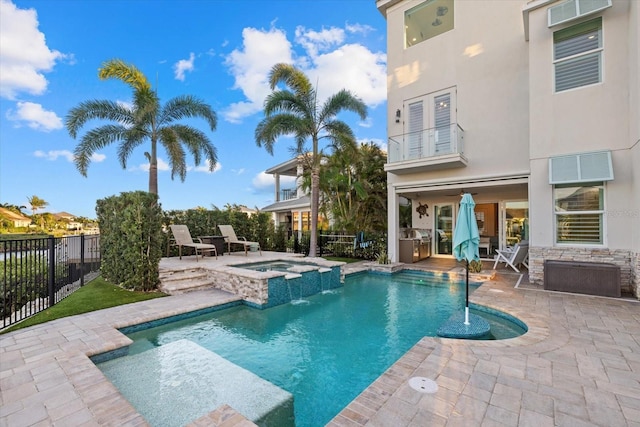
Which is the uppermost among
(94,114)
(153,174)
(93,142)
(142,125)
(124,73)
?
(124,73)

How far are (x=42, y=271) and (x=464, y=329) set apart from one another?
9086 millimetres

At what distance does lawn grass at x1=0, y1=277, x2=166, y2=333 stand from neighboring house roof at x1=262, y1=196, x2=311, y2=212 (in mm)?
14857

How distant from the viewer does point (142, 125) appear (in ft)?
45.4

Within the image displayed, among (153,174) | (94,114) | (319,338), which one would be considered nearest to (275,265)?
(319,338)

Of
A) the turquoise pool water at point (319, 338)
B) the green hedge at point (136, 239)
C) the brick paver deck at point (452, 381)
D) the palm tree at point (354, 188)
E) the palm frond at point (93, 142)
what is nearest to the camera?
the brick paver deck at point (452, 381)

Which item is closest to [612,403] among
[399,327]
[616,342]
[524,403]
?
[524,403]

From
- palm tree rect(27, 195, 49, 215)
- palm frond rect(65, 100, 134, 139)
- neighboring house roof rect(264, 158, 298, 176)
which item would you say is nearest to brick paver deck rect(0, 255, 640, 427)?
palm frond rect(65, 100, 134, 139)

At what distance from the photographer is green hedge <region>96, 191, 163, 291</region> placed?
8102 mm

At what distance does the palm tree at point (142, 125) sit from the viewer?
12914 millimetres

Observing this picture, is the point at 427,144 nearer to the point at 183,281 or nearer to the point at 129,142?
the point at 183,281

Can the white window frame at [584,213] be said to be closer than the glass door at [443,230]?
Yes

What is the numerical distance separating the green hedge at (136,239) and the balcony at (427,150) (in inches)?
364

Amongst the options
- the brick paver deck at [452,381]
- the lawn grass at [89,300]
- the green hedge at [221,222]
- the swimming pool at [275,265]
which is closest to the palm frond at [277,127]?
the green hedge at [221,222]

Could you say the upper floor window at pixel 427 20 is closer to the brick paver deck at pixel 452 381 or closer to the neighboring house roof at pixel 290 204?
the neighboring house roof at pixel 290 204
